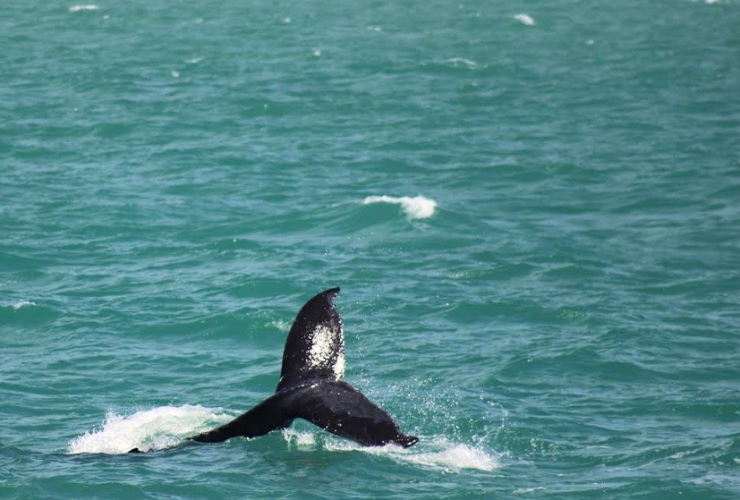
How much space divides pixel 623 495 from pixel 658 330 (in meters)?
10.0

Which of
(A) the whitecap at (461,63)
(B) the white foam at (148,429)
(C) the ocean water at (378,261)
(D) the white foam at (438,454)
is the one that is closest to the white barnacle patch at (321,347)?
(C) the ocean water at (378,261)

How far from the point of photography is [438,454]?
20.9m

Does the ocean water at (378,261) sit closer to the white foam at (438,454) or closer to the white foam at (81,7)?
the white foam at (438,454)

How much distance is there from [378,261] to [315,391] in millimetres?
16808

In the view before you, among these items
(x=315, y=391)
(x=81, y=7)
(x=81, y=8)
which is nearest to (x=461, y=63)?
(x=81, y=8)

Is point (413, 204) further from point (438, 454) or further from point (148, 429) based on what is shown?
point (438, 454)

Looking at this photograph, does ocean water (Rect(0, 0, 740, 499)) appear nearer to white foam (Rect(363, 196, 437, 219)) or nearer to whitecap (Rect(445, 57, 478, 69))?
white foam (Rect(363, 196, 437, 219))

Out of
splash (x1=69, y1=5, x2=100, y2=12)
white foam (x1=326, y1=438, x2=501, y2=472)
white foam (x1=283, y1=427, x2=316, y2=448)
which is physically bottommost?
white foam (x1=326, y1=438, x2=501, y2=472)

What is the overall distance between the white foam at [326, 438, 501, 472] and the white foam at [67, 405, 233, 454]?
2863mm

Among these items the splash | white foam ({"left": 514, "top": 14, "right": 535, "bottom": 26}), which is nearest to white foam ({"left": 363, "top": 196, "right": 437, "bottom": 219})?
white foam ({"left": 514, "top": 14, "right": 535, "bottom": 26})

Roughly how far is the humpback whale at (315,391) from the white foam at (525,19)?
6467 centimetres

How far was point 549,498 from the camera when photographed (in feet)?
62.7

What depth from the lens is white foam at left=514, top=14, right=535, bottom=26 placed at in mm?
81006

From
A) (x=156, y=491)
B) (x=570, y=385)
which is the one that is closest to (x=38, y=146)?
(x=570, y=385)
